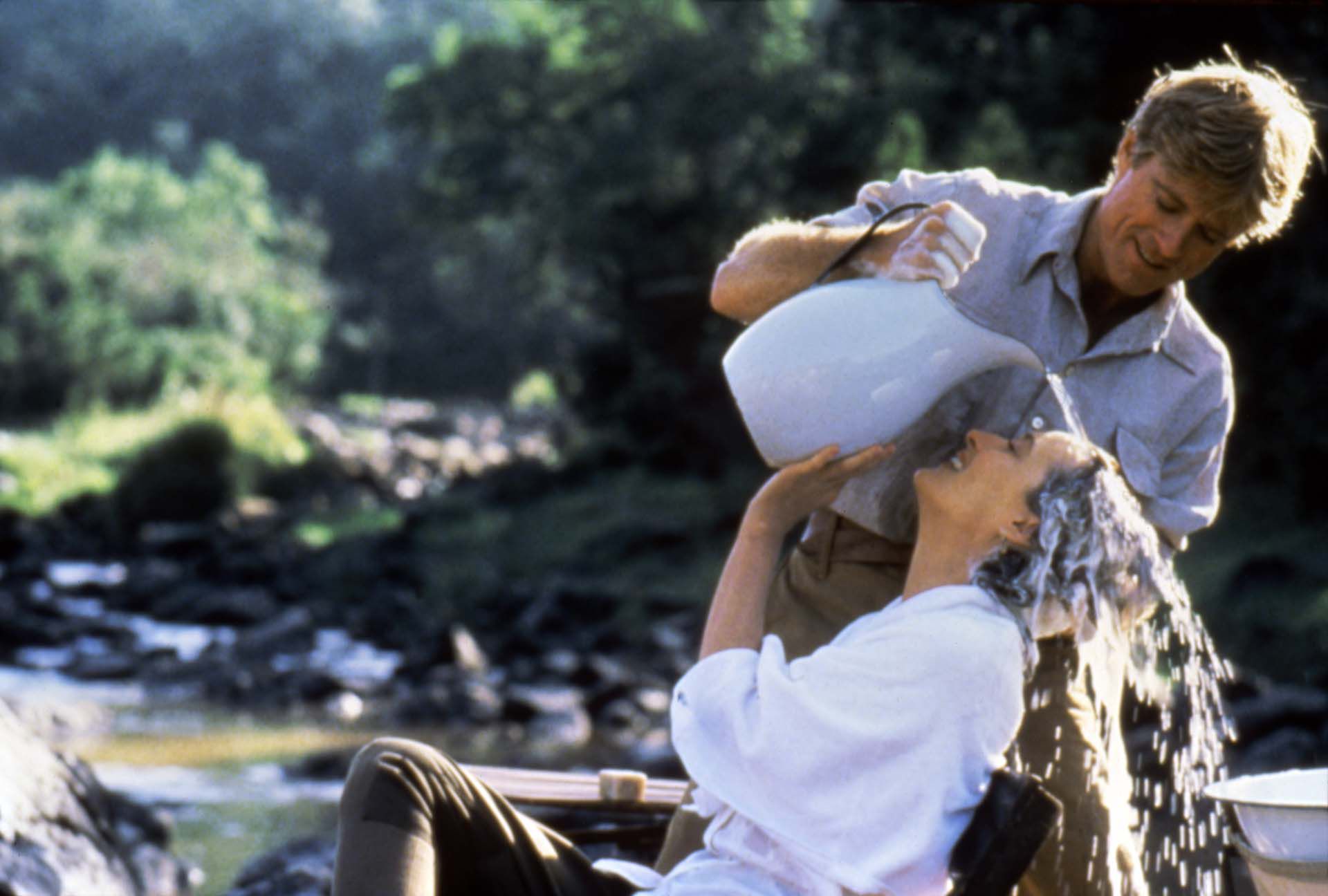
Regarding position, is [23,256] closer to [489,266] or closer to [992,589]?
[489,266]

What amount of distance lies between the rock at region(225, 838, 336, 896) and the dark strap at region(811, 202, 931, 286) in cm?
214

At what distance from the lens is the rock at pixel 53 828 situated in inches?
144

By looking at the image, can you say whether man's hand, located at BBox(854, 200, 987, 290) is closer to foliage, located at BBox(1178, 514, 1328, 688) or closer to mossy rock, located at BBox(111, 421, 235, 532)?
foliage, located at BBox(1178, 514, 1328, 688)

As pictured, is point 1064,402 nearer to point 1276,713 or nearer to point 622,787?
point 622,787

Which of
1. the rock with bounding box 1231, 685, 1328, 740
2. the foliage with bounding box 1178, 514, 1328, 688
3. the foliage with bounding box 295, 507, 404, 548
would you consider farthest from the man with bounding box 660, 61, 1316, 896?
the foliage with bounding box 295, 507, 404, 548

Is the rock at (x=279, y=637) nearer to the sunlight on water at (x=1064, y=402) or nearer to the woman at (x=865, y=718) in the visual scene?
the sunlight on water at (x=1064, y=402)

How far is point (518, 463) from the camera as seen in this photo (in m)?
23.8

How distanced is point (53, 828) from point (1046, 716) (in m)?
2.17

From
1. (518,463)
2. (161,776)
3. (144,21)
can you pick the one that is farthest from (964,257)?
(144,21)

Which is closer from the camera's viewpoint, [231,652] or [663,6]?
[231,652]

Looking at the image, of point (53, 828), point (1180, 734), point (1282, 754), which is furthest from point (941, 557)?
point (1180, 734)

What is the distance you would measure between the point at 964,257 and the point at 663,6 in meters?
19.2

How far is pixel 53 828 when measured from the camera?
3.94m

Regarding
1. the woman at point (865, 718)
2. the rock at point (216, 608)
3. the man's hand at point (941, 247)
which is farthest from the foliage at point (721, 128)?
the woman at point (865, 718)
